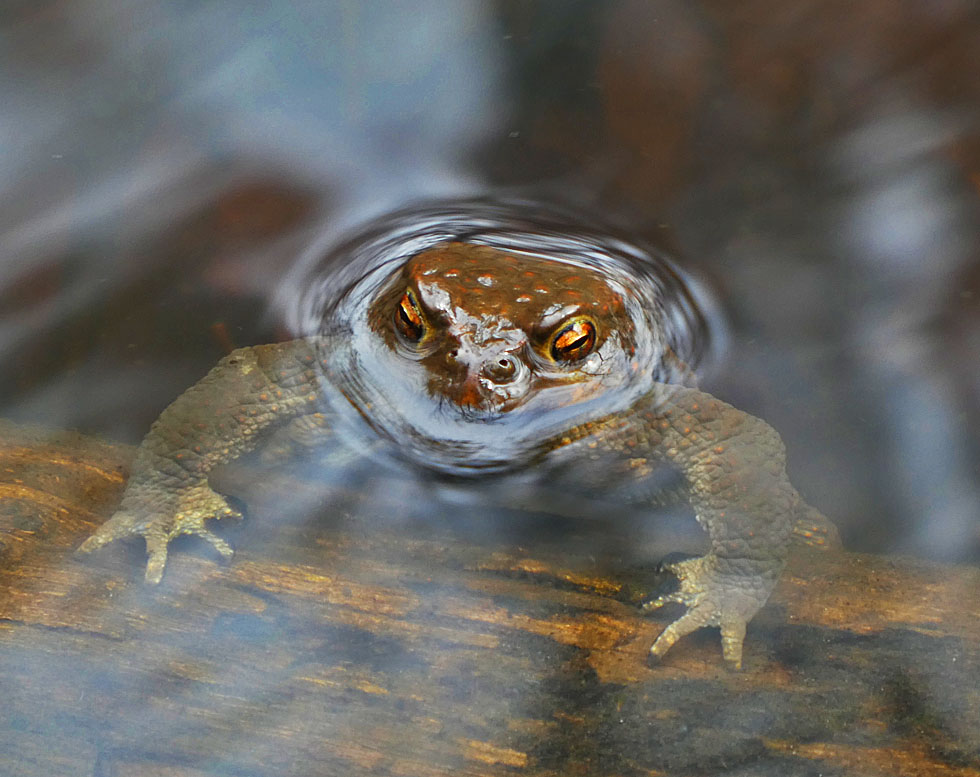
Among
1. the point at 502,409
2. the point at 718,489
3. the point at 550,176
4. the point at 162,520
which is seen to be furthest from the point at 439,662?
the point at 550,176

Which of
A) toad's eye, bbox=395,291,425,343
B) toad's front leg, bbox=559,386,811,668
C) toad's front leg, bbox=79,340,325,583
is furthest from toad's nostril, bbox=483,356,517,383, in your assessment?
toad's front leg, bbox=79,340,325,583

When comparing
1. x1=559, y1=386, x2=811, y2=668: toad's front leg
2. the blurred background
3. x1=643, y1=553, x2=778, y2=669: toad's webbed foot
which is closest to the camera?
x1=643, y1=553, x2=778, y2=669: toad's webbed foot

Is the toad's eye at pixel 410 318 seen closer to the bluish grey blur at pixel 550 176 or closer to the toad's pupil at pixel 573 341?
the toad's pupil at pixel 573 341

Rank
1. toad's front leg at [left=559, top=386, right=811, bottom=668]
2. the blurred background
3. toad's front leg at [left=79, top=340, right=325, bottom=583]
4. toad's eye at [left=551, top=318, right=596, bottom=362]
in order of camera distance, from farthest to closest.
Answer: the blurred background
toad's eye at [left=551, top=318, right=596, bottom=362]
toad's front leg at [left=79, top=340, right=325, bottom=583]
toad's front leg at [left=559, top=386, right=811, bottom=668]

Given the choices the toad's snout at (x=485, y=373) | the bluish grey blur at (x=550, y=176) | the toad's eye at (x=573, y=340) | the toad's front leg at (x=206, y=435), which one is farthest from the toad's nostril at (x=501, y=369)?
the bluish grey blur at (x=550, y=176)

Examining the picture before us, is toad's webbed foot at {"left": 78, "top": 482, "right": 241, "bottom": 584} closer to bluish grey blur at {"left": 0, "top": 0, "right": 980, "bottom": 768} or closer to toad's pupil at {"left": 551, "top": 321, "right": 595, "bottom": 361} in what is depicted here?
bluish grey blur at {"left": 0, "top": 0, "right": 980, "bottom": 768}

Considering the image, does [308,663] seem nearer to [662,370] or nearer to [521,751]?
[521,751]

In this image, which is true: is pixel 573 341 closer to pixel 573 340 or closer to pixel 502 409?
pixel 573 340

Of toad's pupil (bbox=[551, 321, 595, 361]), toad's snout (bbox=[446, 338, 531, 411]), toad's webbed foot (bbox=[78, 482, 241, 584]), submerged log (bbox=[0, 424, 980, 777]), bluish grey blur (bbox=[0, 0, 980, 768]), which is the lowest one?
submerged log (bbox=[0, 424, 980, 777])
